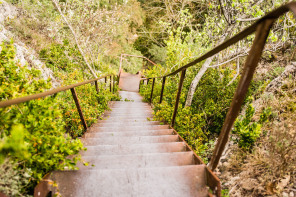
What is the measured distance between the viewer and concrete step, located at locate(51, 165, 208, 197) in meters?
1.35

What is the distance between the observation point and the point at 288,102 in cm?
270

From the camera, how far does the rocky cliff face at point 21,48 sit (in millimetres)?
5476

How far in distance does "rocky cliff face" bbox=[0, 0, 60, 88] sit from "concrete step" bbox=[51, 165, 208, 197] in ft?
16.7

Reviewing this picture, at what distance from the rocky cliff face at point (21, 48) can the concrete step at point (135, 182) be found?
5.08 m

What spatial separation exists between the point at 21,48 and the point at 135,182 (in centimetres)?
655

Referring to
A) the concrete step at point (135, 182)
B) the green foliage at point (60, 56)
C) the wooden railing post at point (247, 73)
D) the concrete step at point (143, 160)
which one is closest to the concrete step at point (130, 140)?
the concrete step at point (143, 160)

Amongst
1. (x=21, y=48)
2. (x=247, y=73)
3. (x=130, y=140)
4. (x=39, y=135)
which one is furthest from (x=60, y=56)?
(x=247, y=73)

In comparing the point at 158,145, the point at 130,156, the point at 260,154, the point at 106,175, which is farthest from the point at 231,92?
the point at 106,175

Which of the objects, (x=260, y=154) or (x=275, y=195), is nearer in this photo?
(x=275, y=195)

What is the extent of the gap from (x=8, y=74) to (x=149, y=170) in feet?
5.79

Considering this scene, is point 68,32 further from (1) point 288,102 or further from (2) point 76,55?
(1) point 288,102

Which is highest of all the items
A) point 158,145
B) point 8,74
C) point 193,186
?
point 8,74

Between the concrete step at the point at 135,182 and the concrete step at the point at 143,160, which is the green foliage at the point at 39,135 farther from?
the concrete step at the point at 143,160

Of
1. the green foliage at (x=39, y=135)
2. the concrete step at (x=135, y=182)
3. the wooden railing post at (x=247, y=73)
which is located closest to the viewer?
the wooden railing post at (x=247, y=73)
